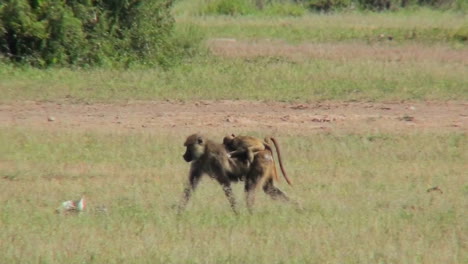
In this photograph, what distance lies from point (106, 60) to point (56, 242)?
1164 cm

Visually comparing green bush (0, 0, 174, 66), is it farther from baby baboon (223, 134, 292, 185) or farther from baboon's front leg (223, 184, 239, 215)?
baboon's front leg (223, 184, 239, 215)

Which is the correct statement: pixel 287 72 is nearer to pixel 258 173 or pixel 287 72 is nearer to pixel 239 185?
pixel 239 185

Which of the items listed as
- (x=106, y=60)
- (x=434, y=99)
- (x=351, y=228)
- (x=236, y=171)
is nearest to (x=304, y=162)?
(x=236, y=171)

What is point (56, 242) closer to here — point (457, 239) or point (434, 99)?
point (457, 239)

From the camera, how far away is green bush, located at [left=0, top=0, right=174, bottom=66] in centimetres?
1803

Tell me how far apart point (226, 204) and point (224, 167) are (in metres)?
0.42

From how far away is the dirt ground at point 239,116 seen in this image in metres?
13.6

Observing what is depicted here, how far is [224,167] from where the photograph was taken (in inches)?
336

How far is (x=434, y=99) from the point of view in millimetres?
16031

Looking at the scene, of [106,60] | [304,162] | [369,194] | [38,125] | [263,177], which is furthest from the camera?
[106,60]

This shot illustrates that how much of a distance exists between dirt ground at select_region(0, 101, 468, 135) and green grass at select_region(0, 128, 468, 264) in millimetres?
801

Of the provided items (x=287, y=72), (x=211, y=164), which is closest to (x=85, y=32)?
(x=287, y=72)

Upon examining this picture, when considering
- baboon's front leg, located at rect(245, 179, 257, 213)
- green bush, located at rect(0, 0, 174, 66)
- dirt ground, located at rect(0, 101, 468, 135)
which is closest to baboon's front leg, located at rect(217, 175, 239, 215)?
baboon's front leg, located at rect(245, 179, 257, 213)

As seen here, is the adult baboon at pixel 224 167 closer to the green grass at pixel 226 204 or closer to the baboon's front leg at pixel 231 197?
the baboon's front leg at pixel 231 197
